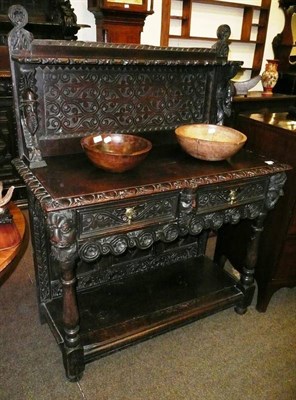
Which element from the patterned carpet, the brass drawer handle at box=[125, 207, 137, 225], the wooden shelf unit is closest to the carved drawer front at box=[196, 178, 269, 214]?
the brass drawer handle at box=[125, 207, 137, 225]

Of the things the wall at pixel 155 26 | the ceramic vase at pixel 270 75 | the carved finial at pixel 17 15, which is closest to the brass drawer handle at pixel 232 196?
the carved finial at pixel 17 15

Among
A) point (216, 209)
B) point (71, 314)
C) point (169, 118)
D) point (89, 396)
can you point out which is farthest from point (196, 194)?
point (89, 396)

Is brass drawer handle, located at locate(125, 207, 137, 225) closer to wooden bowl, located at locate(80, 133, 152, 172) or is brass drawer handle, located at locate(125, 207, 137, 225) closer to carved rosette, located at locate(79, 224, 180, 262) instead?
carved rosette, located at locate(79, 224, 180, 262)

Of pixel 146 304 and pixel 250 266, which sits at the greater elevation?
pixel 250 266

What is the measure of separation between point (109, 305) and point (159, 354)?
33cm

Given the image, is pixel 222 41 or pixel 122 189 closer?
pixel 122 189

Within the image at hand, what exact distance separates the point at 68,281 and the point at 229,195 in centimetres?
76

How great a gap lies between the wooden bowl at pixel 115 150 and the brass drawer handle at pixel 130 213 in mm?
162

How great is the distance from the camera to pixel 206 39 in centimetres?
414

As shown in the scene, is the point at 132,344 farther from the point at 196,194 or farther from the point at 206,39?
the point at 206,39

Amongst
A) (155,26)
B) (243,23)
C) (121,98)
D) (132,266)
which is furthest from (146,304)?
(243,23)

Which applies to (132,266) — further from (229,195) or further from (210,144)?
(210,144)

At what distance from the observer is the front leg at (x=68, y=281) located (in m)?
1.15

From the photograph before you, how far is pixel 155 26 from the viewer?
3764 millimetres
